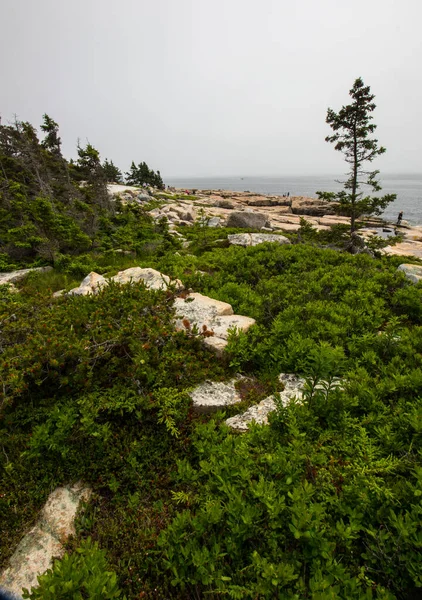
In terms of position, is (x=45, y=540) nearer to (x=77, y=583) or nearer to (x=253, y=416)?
(x=77, y=583)

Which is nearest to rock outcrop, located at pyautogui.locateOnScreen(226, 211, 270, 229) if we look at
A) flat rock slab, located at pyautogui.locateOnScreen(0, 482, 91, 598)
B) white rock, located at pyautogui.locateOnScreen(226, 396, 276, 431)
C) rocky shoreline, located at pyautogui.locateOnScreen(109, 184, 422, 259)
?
rocky shoreline, located at pyautogui.locateOnScreen(109, 184, 422, 259)

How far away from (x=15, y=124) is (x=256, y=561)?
26.3m

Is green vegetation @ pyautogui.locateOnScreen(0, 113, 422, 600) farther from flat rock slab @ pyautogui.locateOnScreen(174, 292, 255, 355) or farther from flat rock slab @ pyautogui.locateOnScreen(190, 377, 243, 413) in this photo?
flat rock slab @ pyautogui.locateOnScreen(174, 292, 255, 355)

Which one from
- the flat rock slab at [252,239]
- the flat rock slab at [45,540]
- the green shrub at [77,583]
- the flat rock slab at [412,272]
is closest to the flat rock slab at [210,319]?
the flat rock slab at [45,540]

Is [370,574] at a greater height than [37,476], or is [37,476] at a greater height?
[370,574]

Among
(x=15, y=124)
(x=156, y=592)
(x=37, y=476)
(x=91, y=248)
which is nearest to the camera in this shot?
(x=156, y=592)

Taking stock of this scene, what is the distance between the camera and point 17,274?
36.3ft

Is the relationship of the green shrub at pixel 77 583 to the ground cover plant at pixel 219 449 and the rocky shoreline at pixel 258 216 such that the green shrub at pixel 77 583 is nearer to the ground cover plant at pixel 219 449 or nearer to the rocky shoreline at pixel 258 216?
the ground cover plant at pixel 219 449

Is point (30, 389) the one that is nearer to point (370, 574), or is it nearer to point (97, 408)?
point (97, 408)

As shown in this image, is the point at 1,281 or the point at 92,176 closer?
the point at 1,281

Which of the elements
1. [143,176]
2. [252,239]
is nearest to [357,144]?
[252,239]

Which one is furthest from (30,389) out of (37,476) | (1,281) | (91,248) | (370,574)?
(91,248)

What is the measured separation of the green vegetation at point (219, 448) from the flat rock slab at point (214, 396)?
5.9 inches

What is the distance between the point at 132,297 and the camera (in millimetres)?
6578
